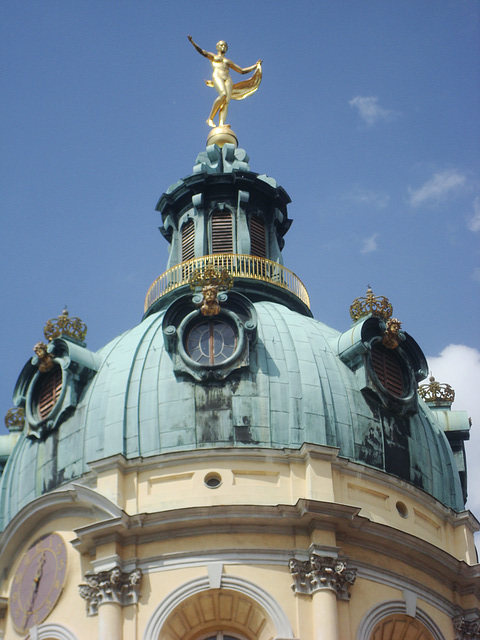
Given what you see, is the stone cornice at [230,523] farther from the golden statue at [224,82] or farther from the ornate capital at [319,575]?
the golden statue at [224,82]

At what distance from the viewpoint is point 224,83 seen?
4953cm

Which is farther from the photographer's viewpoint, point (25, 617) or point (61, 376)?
point (61, 376)

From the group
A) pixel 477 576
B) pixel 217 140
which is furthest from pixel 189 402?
pixel 217 140

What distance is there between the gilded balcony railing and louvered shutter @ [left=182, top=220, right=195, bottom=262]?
127cm

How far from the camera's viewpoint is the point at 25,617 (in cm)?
3669

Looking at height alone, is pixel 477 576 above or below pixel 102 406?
below

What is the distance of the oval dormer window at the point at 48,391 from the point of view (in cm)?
3984

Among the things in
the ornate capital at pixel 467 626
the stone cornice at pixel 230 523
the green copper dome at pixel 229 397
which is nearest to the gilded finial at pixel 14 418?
the green copper dome at pixel 229 397

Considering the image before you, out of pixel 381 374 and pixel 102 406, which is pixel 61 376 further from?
pixel 381 374

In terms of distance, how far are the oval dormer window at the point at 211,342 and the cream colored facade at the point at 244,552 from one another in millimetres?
2952

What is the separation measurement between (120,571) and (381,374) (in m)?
9.18

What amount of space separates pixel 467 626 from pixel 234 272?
12.6m

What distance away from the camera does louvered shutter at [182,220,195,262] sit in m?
46.2

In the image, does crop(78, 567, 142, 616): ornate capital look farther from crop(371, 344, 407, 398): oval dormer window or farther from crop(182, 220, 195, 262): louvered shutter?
crop(182, 220, 195, 262): louvered shutter
